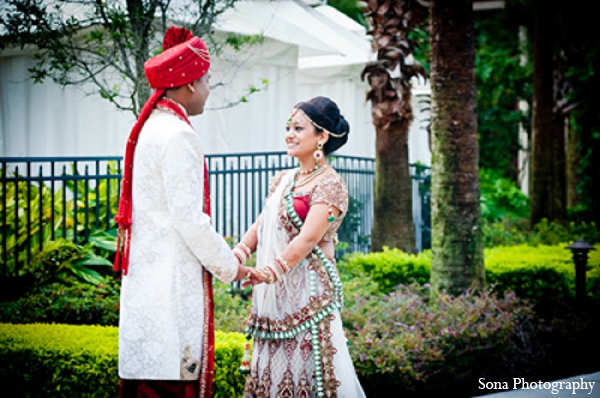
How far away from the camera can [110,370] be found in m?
4.64

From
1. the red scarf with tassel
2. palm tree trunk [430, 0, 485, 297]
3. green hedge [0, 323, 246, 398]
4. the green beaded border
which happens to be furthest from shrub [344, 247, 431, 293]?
the red scarf with tassel

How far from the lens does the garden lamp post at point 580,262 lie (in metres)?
7.86

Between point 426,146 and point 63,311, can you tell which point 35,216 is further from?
point 426,146

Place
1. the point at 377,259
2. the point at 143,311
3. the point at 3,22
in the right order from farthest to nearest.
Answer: the point at 377,259
the point at 3,22
the point at 143,311

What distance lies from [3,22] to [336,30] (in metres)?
7.37

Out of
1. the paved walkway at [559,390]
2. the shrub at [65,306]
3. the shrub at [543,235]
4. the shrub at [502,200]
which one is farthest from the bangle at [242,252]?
the shrub at [502,200]

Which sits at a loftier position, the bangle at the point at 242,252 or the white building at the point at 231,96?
the white building at the point at 231,96

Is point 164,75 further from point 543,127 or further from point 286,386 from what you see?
point 543,127

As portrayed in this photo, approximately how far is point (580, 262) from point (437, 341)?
8.51 feet

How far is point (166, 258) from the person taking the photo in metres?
A: 3.42

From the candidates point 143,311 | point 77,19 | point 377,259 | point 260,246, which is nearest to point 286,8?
point 377,259

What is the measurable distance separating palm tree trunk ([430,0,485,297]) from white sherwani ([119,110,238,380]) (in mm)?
4325

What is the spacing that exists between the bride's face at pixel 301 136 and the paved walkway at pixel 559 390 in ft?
9.02

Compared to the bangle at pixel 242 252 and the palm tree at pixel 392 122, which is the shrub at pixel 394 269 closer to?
the palm tree at pixel 392 122
